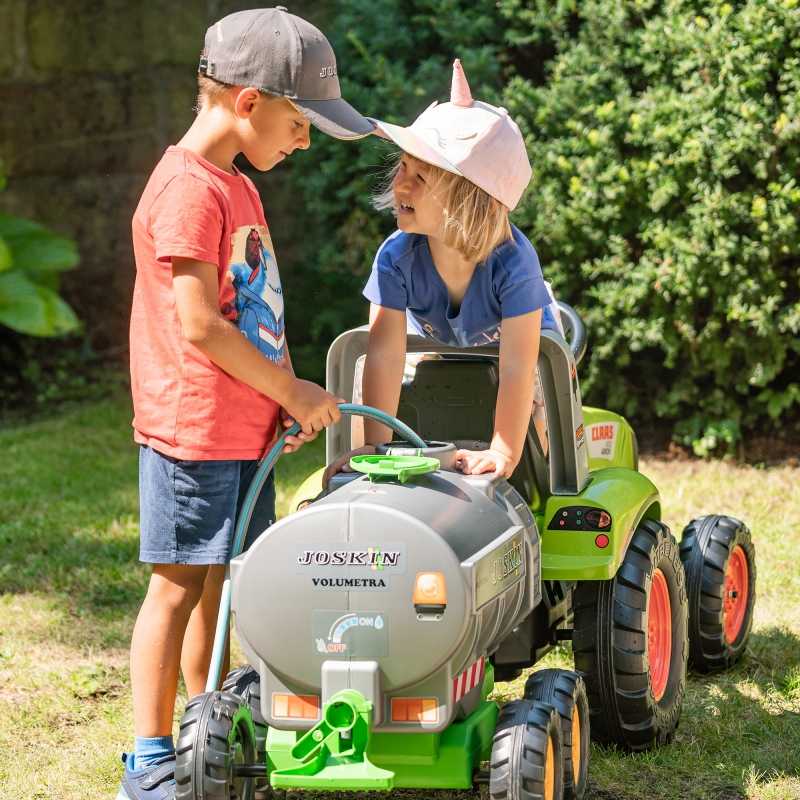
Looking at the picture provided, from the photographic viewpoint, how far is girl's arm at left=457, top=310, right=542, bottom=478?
114 inches

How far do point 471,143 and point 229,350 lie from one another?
0.70 m

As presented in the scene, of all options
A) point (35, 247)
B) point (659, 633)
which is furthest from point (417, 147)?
point (35, 247)

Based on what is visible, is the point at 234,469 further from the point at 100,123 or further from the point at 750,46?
the point at 100,123

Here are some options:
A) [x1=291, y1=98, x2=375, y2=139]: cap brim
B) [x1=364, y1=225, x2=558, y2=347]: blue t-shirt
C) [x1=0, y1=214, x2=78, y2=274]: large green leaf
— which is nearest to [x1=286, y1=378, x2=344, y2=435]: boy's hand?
[x1=364, y1=225, x2=558, y2=347]: blue t-shirt

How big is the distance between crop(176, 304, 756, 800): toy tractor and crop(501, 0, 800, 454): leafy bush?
272 centimetres

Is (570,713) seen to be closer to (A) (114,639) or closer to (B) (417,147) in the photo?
(B) (417,147)

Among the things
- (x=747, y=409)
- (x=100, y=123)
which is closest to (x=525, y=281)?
(x=747, y=409)

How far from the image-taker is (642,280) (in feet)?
19.2

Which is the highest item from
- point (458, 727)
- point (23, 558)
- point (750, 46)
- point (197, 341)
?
point (750, 46)

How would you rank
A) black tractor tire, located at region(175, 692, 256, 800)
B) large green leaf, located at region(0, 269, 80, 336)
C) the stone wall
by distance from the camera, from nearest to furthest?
black tractor tire, located at region(175, 692, 256, 800), large green leaf, located at region(0, 269, 80, 336), the stone wall

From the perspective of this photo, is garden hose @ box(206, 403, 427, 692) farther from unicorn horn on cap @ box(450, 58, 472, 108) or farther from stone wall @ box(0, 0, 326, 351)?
stone wall @ box(0, 0, 326, 351)

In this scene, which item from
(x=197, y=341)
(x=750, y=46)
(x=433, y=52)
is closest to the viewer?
(x=197, y=341)

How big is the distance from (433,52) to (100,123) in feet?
7.85

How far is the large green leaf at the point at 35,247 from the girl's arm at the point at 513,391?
16.6 feet
